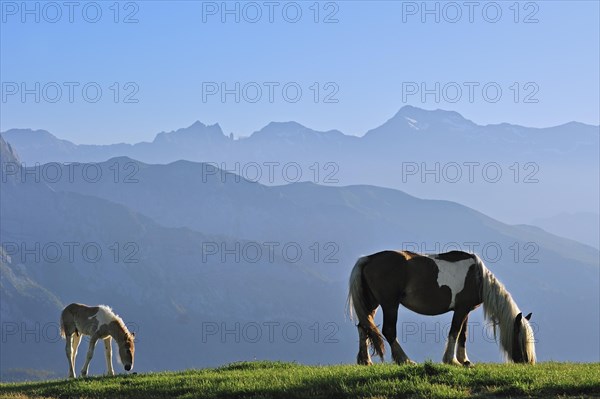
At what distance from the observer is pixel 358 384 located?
17.3m

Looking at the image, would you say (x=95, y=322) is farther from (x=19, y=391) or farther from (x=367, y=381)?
(x=367, y=381)

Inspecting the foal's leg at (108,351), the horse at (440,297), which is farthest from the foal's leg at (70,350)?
the horse at (440,297)

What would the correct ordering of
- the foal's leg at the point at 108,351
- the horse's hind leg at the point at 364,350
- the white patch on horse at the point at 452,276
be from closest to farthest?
the white patch on horse at the point at 452,276 < the horse's hind leg at the point at 364,350 < the foal's leg at the point at 108,351

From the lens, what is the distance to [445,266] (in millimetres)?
22250

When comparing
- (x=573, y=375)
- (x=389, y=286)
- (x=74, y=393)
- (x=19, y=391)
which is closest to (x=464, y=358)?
(x=389, y=286)

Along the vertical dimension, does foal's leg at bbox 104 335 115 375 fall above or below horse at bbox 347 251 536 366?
below

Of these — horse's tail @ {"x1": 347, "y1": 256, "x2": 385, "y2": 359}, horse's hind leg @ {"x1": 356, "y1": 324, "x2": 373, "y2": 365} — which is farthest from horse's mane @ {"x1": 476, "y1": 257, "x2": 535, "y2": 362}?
horse's hind leg @ {"x1": 356, "y1": 324, "x2": 373, "y2": 365}

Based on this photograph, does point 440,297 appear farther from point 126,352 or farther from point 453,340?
point 126,352

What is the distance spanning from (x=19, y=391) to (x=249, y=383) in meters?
6.90

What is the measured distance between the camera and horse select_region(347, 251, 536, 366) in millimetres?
21938

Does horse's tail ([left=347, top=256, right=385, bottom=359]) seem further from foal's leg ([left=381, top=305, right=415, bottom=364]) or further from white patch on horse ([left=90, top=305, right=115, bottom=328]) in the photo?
white patch on horse ([left=90, top=305, right=115, bottom=328])

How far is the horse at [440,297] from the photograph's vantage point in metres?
21.9

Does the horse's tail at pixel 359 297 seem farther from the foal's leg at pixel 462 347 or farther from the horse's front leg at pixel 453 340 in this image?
the foal's leg at pixel 462 347

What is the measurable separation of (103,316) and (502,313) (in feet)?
44.0
